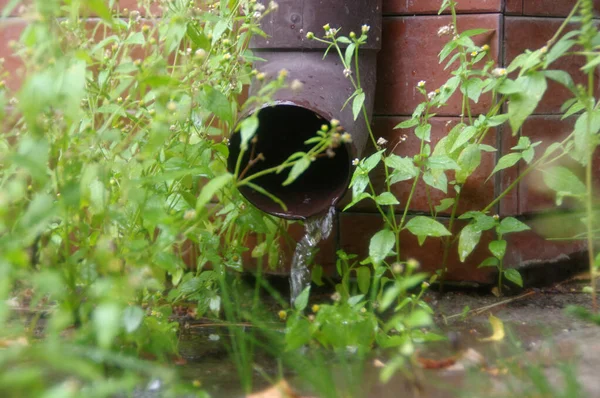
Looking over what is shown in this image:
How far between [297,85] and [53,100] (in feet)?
1.46

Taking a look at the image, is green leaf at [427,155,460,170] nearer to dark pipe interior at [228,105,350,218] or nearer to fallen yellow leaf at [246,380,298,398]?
dark pipe interior at [228,105,350,218]

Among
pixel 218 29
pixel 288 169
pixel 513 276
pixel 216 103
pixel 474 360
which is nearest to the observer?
pixel 474 360

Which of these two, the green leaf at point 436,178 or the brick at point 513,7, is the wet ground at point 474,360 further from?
the brick at point 513,7

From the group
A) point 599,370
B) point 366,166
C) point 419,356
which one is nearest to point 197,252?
point 366,166

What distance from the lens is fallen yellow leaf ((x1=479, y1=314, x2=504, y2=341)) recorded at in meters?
1.87

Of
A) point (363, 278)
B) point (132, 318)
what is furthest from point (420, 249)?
point (132, 318)

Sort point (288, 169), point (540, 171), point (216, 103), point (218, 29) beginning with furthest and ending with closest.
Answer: point (288, 169) < point (540, 171) < point (218, 29) < point (216, 103)

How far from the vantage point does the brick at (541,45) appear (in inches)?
86.8

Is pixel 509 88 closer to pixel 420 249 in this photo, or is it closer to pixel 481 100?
pixel 481 100

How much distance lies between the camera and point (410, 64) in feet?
7.63

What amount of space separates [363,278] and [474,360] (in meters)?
0.68

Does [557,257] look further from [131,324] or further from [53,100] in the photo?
[53,100]

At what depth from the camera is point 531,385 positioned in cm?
130

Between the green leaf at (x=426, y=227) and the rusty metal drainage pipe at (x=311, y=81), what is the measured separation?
0.22 metres
